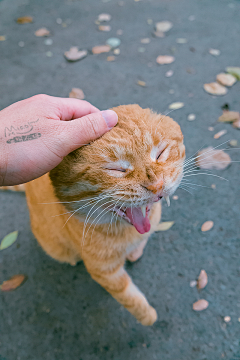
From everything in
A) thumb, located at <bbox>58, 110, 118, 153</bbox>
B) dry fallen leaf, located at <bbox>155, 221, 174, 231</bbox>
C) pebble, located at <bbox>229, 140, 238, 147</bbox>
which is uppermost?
thumb, located at <bbox>58, 110, 118, 153</bbox>

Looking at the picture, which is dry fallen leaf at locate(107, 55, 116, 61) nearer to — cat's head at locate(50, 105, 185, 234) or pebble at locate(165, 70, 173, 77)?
pebble at locate(165, 70, 173, 77)

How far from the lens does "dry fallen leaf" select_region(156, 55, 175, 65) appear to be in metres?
2.93

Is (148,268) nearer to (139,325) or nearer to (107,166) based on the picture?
(139,325)

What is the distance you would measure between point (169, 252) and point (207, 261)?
27 cm

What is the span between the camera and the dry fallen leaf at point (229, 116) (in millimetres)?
2334

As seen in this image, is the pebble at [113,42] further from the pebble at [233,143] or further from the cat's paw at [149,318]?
the cat's paw at [149,318]

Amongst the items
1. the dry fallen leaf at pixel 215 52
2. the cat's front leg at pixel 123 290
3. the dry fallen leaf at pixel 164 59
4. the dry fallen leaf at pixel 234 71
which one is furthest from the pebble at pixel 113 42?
the cat's front leg at pixel 123 290

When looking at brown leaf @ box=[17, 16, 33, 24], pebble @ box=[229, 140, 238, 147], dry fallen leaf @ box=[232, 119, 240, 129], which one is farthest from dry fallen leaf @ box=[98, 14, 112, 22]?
pebble @ box=[229, 140, 238, 147]

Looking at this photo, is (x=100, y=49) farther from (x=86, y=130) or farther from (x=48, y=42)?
(x=86, y=130)

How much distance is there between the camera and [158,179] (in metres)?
0.98

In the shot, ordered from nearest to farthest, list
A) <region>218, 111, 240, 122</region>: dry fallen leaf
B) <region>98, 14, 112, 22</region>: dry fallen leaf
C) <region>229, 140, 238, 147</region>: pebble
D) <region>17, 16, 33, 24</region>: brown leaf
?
<region>229, 140, 238, 147</region>: pebble, <region>218, 111, 240, 122</region>: dry fallen leaf, <region>98, 14, 112, 22</region>: dry fallen leaf, <region>17, 16, 33, 24</region>: brown leaf

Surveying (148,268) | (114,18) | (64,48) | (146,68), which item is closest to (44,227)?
(148,268)

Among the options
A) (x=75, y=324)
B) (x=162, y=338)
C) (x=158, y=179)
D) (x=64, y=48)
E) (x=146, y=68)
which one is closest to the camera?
(x=158, y=179)

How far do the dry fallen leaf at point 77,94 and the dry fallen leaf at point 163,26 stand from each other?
1447mm
